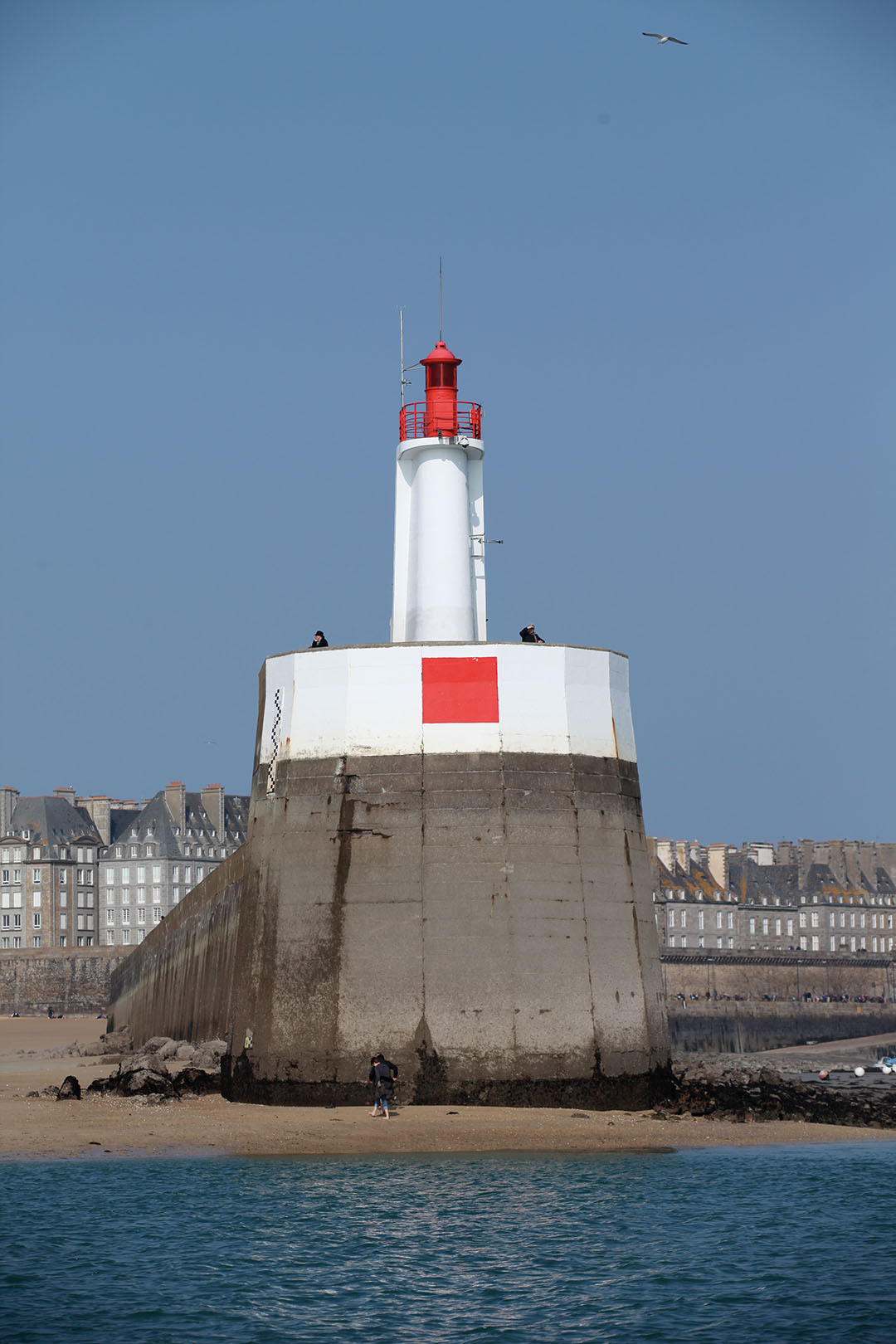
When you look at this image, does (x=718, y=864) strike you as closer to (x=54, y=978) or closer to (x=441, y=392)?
(x=54, y=978)

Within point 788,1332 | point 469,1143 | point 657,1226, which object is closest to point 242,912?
point 469,1143

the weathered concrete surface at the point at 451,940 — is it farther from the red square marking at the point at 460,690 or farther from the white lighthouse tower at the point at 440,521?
the white lighthouse tower at the point at 440,521

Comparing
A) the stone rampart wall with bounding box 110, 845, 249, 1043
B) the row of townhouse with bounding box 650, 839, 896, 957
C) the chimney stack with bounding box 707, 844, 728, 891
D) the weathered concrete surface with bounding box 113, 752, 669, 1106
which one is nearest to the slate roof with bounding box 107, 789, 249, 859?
the row of townhouse with bounding box 650, 839, 896, 957

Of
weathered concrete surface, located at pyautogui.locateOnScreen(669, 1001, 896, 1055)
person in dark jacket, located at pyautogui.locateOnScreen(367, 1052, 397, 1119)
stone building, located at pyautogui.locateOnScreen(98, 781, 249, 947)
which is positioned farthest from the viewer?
stone building, located at pyautogui.locateOnScreen(98, 781, 249, 947)

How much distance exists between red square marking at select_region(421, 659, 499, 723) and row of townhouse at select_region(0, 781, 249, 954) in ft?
319

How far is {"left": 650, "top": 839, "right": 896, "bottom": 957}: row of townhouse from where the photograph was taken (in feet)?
447

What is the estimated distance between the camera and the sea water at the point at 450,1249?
14.1 m

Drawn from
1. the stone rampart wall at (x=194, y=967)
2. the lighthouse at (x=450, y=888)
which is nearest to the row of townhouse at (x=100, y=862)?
the stone rampart wall at (x=194, y=967)

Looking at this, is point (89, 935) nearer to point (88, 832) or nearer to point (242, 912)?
point (88, 832)

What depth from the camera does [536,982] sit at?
24078 mm

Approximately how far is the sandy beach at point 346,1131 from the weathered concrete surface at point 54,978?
82033 millimetres

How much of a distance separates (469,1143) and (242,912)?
240 inches

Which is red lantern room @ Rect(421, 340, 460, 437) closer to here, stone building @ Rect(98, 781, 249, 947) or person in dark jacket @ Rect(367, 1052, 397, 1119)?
person in dark jacket @ Rect(367, 1052, 397, 1119)

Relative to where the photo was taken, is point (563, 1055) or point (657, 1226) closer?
point (657, 1226)
